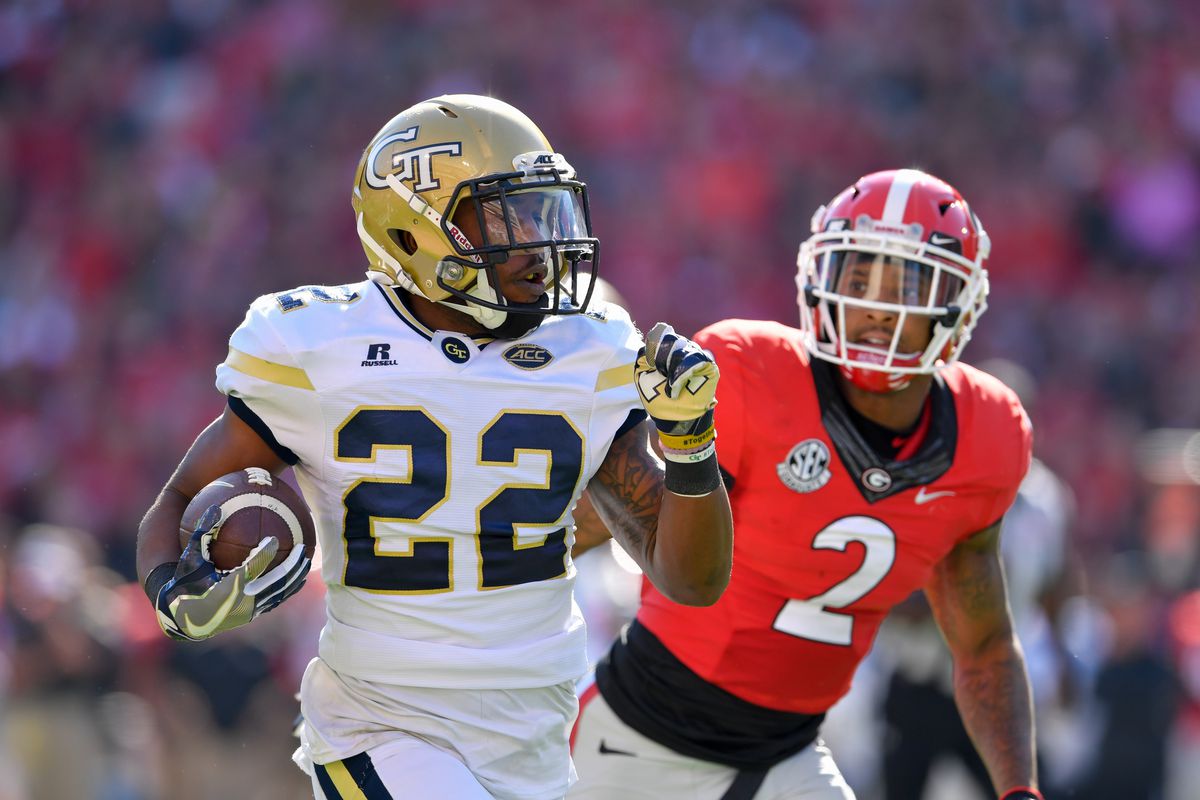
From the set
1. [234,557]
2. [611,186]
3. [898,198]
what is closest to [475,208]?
[234,557]

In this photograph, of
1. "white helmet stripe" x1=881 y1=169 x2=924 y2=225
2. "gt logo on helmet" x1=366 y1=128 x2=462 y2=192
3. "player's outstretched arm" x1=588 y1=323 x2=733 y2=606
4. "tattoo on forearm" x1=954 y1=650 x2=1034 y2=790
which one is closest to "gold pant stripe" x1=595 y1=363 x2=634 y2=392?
"player's outstretched arm" x1=588 y1=323 x2=733 y2=606

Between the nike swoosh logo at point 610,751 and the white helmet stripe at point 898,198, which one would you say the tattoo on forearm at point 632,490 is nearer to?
the nike swoosh logo at point 610,751

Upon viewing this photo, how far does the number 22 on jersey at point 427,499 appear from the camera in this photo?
9.89 feet

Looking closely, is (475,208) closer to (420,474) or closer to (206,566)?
(420,474)

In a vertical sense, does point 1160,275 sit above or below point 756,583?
below

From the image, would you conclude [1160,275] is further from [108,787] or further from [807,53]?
[108,787]

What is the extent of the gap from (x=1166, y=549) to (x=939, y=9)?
485 cm

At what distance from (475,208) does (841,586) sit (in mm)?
1255

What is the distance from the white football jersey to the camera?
3010 millimetres

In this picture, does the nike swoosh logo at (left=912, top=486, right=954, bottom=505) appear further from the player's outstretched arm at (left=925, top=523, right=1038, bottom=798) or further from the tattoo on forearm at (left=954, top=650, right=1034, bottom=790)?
the tattoo on forearm at (left=954, top=650, right=1034, bottom=790)

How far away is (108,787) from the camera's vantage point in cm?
795

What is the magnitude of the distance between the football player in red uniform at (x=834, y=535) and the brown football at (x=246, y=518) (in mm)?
1014

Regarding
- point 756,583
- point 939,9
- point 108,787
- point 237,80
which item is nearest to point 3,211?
point 237,80

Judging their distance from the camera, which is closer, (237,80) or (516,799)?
(516,799)
